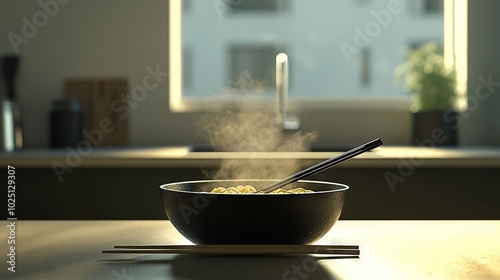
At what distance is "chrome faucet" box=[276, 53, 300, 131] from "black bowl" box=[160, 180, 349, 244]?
6.41 feet

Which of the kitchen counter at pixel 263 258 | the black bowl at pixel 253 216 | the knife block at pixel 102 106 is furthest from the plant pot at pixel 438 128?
the black bowl at pixel 253 216

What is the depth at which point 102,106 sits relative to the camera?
2.99 m

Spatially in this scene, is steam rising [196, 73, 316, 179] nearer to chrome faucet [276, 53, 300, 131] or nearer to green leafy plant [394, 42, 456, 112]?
chrome faucet [276, 53, 300, 131]

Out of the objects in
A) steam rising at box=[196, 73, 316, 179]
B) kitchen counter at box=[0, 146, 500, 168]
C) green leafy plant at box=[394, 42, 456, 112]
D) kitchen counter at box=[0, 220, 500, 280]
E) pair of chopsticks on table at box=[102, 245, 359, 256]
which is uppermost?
green leafy plant at box=[394, 42, 456, 112]

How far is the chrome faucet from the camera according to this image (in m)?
2.94

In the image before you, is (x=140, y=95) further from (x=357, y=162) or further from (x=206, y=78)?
(x=357, y=162)

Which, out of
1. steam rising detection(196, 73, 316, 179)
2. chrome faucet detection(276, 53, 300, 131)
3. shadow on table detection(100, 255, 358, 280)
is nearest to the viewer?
shadow on table detection(100, 255, 358, 280)

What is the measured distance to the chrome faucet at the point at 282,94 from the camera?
294 centimetres

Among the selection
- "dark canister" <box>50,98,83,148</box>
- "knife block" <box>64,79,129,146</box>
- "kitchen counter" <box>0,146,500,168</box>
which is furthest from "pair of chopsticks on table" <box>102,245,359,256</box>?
"knife block" <box>64,79,129,146</box>

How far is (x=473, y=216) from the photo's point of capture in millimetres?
2234

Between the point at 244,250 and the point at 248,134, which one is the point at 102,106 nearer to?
the point at 248,134

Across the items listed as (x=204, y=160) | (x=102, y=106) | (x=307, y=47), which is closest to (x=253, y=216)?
(x=204, y=160)

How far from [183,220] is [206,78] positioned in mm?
2344

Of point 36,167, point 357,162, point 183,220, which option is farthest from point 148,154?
point 183,220
